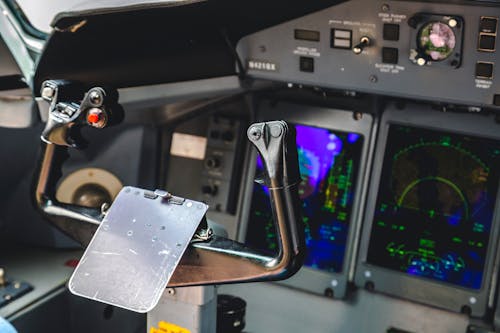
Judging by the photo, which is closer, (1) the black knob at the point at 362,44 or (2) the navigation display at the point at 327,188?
(1) the black knob at the point at 362,44

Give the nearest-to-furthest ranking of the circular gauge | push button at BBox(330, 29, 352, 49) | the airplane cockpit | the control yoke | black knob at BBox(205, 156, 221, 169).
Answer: the control yoke, the airplane cockpit, the circular gauge, push button at BBox(330, 29, 352, 49), black knob at BBox(205, 156, 221, 169)

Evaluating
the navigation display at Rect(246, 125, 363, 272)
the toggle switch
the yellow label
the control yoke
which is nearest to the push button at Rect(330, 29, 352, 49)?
the navigation display at Rect(246, 125, 363, 272)

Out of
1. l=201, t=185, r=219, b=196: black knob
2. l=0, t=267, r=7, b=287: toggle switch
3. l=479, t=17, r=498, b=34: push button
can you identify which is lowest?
l=0, t=267, r=7, b=287: toggle switch

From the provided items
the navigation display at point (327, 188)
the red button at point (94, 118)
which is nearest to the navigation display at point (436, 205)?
the navigation display at point (327, 188)

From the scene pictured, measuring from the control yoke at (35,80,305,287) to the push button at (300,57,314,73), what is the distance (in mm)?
814

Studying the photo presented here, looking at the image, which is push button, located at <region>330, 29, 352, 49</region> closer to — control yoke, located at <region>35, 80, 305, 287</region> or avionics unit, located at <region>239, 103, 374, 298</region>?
avionics unit, located at <region>239, 103, 374, 298</region>

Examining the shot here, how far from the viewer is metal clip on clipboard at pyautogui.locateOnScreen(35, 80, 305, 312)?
6.37 feet

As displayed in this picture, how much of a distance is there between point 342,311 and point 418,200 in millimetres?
542

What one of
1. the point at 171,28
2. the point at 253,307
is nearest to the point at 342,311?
the point at 253,307

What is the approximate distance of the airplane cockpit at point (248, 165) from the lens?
2.13m

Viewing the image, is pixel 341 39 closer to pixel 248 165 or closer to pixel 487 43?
pixel 487 43

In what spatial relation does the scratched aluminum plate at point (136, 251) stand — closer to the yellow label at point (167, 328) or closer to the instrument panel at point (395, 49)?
the yellow label at point (167, 328)

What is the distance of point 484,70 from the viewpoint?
2.59 m

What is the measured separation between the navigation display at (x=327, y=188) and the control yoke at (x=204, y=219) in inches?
44.9
